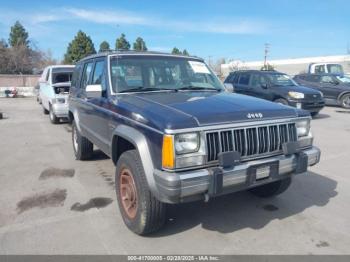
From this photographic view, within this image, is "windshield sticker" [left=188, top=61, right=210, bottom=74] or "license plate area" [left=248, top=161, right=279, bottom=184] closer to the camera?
"license plate area" [left=248, top=161, right=279, bottom=184]

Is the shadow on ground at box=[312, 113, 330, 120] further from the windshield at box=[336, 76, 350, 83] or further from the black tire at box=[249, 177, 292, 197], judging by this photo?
the black tire at box=[249, 177, 292, 197]

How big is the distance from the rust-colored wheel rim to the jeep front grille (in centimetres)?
99

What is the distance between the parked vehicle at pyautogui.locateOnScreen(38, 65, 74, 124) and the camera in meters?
10.5

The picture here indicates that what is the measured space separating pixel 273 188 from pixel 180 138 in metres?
2.12

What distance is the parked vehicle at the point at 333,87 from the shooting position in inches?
582

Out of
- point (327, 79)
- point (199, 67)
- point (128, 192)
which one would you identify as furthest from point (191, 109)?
point (327, 79)

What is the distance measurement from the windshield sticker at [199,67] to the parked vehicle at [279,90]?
6732 mm

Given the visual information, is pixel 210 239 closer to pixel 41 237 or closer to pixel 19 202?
pixel 41 237

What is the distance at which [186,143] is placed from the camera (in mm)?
3000

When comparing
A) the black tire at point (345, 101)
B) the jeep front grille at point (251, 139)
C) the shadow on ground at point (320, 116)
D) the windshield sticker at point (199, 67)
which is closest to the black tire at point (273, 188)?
the jeep front grille at point (251, 139)

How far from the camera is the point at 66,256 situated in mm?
3146

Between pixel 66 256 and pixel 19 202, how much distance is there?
171 centimetres

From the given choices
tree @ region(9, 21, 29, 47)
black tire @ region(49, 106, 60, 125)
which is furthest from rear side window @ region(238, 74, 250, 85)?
tree @ region(9, 21, 29, 47)

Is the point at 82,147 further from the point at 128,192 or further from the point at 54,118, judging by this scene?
the point at 54,118
